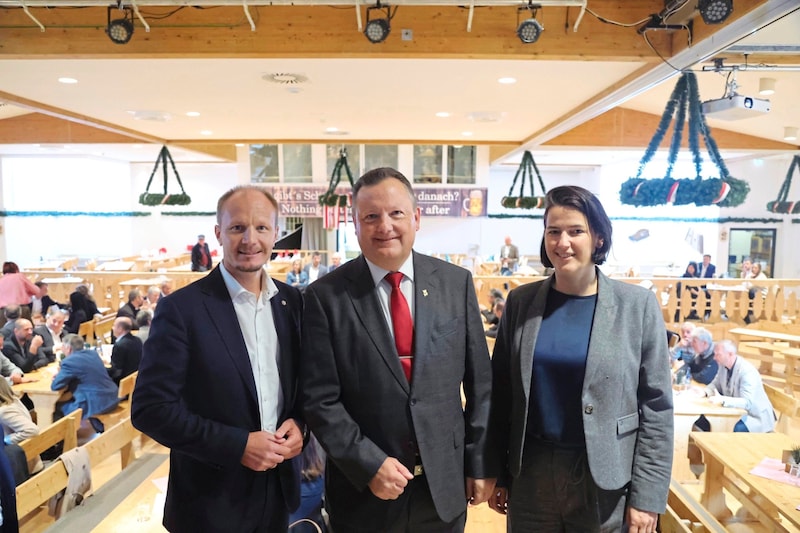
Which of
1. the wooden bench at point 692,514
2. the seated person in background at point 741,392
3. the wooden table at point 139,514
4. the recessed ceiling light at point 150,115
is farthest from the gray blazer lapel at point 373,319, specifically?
the recessed ceiling light at point 150,115

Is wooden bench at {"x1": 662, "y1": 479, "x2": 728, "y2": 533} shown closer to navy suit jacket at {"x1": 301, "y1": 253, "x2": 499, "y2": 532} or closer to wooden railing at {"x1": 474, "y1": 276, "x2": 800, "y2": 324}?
navy suit jacket at {"x1": 301, "y1": 253, "x2": 499, "y2": 532}

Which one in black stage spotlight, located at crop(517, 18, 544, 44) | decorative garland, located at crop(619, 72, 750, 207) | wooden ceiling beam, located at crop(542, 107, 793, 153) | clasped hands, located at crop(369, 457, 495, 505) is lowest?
clasped hands, located at crop(369, 457, 495, 505)

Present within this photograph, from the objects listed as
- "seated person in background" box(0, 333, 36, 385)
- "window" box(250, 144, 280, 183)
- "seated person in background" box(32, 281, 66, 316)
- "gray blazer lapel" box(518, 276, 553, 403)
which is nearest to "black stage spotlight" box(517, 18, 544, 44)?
"gray blazer lapel" box(518, 276, 553, 403)

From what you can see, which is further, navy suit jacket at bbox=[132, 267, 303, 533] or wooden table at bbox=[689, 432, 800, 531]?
wooden table at bbox=[689, 432, 800, 531]

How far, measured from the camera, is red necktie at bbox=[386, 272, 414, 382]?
5.34 ft

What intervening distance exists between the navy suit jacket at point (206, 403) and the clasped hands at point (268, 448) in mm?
29

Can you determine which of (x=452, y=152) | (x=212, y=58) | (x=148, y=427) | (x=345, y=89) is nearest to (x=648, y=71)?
(x=345, y=89)

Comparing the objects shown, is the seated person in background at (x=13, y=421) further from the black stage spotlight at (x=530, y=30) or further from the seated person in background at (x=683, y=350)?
the seated person in background at (x=683, y=350)

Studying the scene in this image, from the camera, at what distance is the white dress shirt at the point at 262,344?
5.64ft

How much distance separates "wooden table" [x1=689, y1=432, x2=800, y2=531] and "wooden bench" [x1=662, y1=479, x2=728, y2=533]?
1.73ft

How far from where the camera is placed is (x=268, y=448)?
5.41 ft

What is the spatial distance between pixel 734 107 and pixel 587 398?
2.78 metres

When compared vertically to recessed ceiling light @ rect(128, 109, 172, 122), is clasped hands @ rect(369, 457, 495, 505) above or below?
below

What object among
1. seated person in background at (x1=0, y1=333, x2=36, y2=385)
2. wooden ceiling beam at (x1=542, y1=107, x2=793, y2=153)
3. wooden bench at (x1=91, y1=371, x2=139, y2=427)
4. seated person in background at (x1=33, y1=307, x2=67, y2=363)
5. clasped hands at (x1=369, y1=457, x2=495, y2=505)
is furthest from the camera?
wooden ceiling beam at (x1=542, y1=107, x2=793, y2=153)
